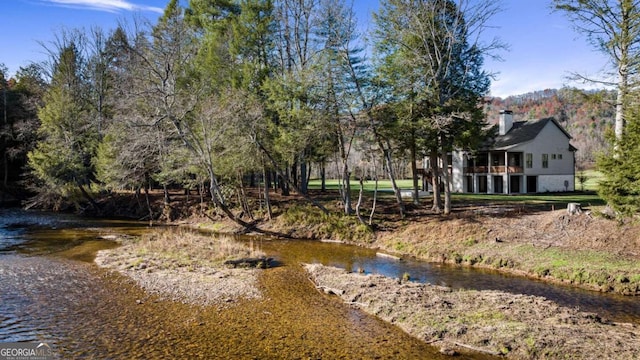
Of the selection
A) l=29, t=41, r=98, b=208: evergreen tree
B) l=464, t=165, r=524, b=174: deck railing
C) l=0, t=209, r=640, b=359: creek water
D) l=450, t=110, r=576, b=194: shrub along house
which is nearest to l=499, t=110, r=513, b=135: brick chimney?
l=450, t=110, r=576, b=194: shrub along house

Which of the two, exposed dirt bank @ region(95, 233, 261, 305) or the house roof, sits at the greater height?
the house roof

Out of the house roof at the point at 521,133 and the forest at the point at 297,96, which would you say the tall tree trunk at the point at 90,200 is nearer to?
the forest at the point at 297,96

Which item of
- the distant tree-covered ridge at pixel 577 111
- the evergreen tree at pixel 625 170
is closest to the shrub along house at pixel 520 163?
the distant tree-covered ridge at pixel 577 111

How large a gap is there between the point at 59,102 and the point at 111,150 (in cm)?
936

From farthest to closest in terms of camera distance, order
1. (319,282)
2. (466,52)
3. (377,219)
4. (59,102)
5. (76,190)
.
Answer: (76,190)
(59,102)
(377,219)
(466,52)
(319,282)

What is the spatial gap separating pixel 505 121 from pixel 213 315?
36368 mm

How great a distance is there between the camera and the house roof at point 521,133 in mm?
35875

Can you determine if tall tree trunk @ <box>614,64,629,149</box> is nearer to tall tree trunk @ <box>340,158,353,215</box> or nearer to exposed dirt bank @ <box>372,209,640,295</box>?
exposed dirt bank @ <box>372,209,640,295</box>

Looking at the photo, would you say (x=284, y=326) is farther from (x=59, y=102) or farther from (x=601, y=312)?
(x=59, y=102)

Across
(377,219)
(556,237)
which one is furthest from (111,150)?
(556,237)

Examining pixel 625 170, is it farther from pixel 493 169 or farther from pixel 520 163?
pixel 493 169

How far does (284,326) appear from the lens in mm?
9750

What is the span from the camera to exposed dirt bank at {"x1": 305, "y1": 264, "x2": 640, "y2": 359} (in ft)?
26.6

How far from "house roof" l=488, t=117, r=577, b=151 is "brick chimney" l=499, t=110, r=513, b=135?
1.21 feet
